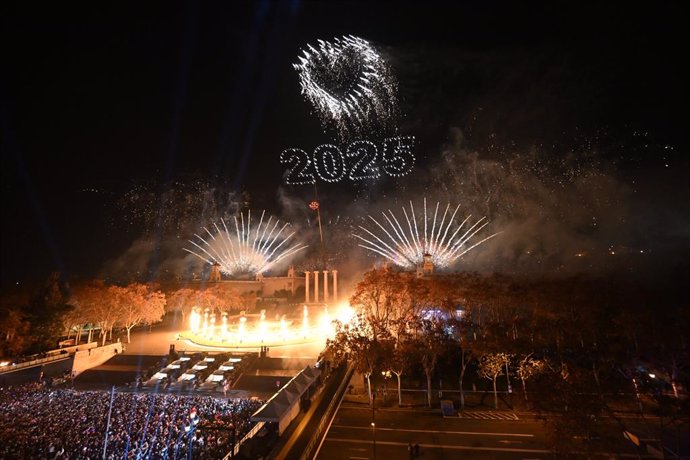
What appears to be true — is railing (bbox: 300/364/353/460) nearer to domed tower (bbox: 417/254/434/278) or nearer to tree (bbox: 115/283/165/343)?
tree (bbox: 115/283/165/343)

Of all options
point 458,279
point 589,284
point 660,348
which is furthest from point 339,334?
point 589,284

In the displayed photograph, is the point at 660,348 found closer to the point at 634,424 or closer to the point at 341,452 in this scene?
the point at 634,424

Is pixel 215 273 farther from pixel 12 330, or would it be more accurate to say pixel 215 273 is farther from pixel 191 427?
pixel 191 427

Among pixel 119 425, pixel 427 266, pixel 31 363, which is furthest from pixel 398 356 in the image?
Answer: pixel 427 266

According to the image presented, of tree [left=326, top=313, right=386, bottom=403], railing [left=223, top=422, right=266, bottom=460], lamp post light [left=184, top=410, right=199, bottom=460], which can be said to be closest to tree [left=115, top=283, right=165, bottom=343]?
lamp post light [left=184, top=410, right=199, bottom=460]

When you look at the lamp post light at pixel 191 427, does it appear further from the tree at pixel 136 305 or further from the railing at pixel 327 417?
the tree at pixel 136 305

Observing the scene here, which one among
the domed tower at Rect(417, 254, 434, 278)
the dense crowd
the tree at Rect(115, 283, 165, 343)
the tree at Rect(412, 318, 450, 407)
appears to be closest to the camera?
the dense crowd
